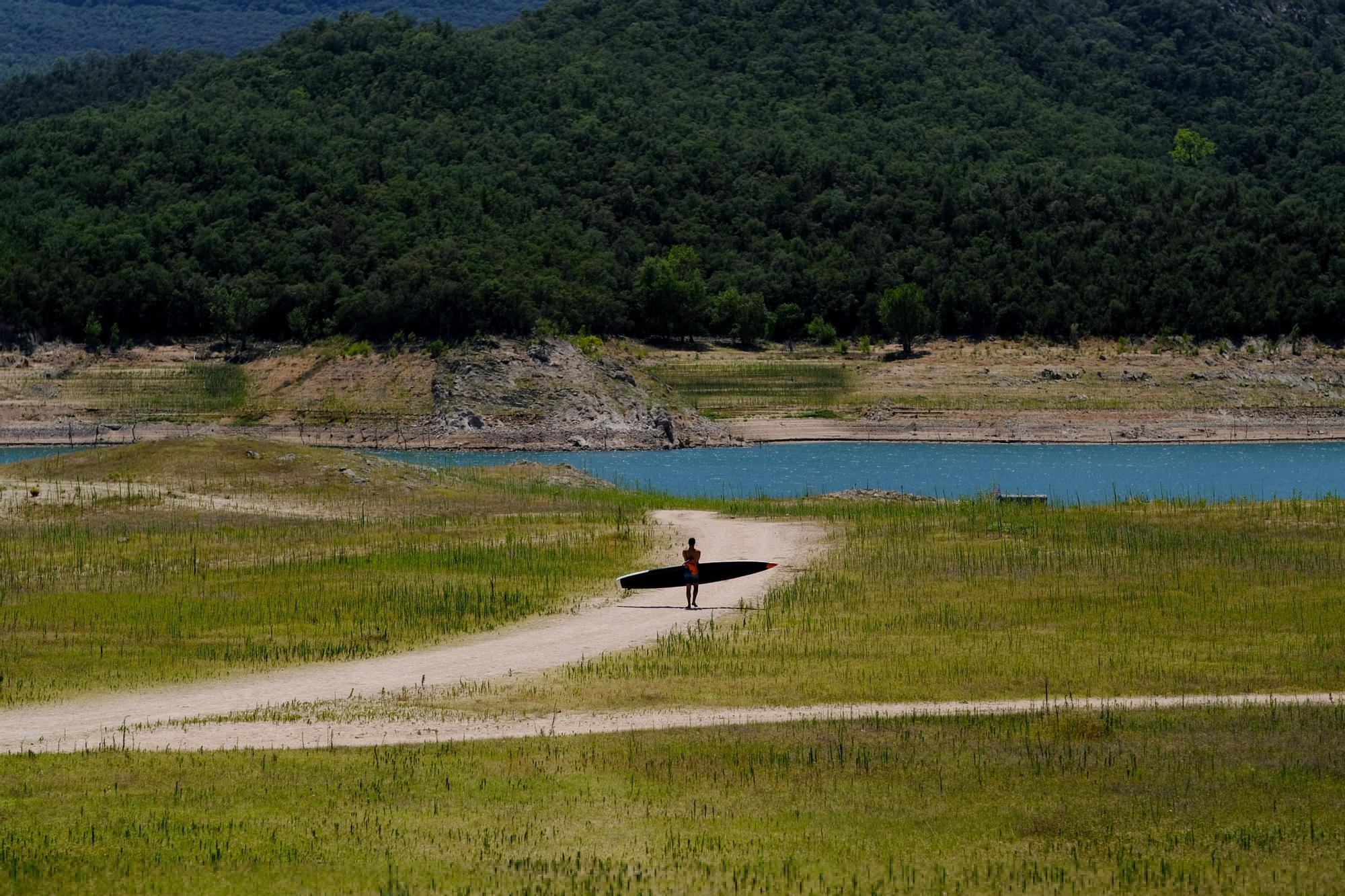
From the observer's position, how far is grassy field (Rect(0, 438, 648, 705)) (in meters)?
27.3

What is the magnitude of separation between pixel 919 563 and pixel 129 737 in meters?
20.5

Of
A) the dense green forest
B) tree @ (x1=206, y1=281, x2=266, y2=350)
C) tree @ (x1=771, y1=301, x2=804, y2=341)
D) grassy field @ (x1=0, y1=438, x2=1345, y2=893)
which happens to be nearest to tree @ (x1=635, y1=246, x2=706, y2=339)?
the dense green forest

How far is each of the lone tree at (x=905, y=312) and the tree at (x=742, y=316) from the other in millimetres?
9602

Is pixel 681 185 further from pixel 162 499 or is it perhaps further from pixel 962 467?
pixel 162 499

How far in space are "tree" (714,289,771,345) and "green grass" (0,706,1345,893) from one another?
10236cm

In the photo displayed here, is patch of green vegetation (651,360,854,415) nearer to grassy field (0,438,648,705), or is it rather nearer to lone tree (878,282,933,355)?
lone tree (878,282,933,355)

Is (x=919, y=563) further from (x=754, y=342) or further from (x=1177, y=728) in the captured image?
(x=754, y=342)

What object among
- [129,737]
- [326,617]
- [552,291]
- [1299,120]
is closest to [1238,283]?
[552,291]

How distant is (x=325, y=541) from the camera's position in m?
41.0

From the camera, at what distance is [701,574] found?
3531 centimetres

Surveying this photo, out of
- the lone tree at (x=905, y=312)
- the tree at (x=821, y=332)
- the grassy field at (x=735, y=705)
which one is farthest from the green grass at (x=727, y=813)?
the tree at (x=821, y=332)

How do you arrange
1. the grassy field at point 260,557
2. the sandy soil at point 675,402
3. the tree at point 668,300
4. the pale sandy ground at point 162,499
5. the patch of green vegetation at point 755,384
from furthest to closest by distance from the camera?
the tree at point 668,300 < the patch of green vegetation at point 755,384 < the sandy soil at point 675,402 < the pale sandy ground at point 162,499 < the grassy field at point 260,557

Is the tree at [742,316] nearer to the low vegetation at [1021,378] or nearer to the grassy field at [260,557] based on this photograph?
the low vegetation at [1021,378]

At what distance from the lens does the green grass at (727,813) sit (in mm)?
15312
